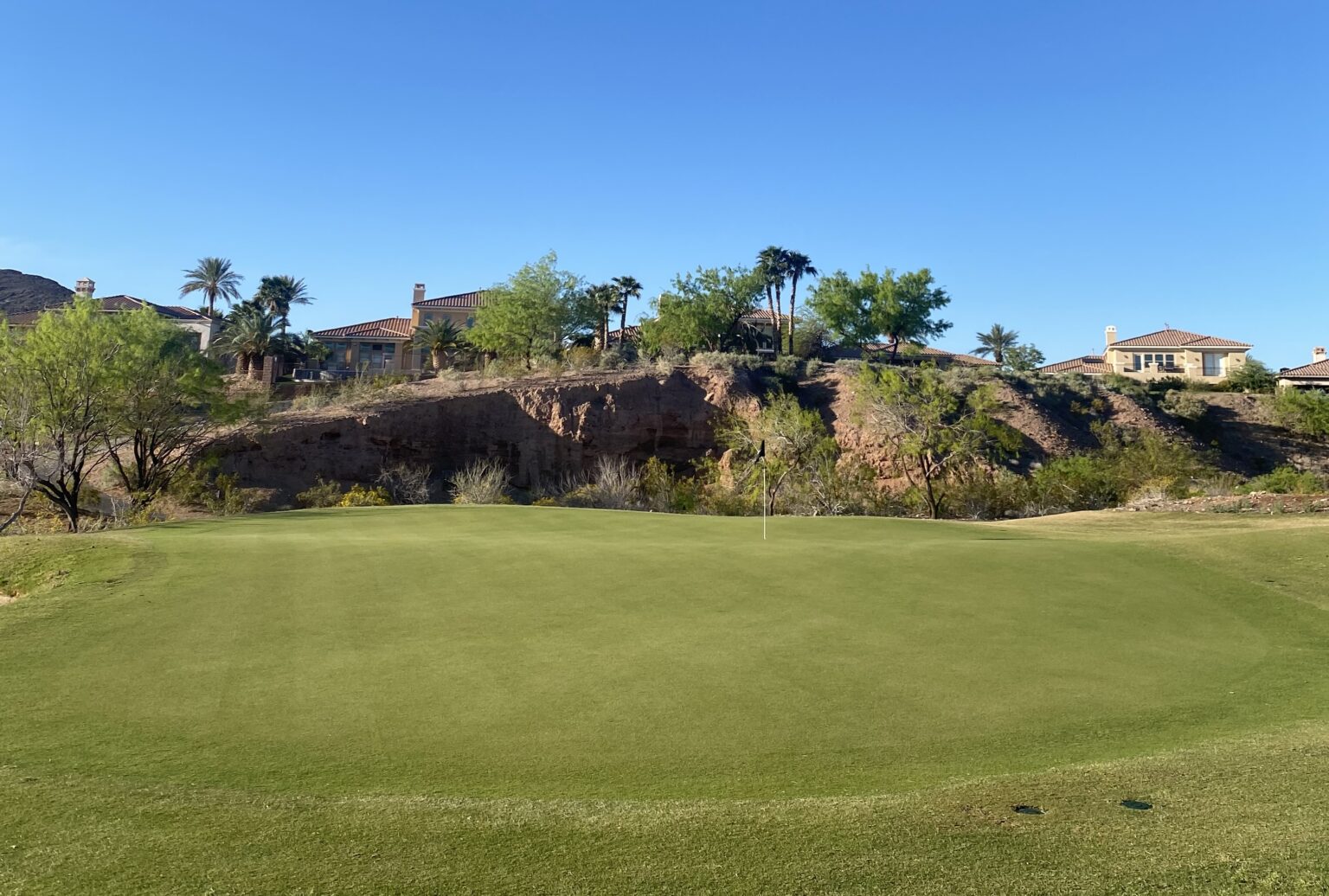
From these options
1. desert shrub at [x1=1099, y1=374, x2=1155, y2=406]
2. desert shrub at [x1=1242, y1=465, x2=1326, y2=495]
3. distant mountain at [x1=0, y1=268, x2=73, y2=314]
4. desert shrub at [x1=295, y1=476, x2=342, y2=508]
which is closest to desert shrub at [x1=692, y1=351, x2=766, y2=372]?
desert shrub at [x1=1099, y1=374, x2=1155, y2=406]

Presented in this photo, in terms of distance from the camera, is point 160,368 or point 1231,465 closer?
point 160,368

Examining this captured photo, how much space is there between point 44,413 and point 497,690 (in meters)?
28.9

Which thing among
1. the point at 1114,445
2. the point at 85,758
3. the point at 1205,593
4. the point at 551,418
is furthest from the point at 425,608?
the point at 1114,445

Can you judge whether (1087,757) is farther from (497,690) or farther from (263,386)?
(263,386)

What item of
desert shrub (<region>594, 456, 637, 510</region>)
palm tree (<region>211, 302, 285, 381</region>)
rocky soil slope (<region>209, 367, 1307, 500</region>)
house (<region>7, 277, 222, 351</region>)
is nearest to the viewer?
desert shrub (<region>594, 456, 637, 510</region>)

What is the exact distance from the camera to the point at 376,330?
82.4 m

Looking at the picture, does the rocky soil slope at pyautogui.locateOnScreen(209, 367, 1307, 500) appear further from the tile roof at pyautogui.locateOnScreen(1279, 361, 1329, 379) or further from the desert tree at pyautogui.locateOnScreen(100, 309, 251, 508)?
the tile roof at pyautogui.locateOnScreen(1279, 361, 1329, 379)

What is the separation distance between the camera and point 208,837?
539 centimetres

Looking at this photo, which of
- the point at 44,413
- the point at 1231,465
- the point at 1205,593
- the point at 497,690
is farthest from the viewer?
the point at 1231,465

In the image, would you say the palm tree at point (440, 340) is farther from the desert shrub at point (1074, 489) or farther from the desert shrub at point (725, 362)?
the desert shrub at point (1074, 489)

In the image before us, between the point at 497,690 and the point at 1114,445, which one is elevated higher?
the point at 1114,445

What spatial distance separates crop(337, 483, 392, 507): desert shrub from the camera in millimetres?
37875

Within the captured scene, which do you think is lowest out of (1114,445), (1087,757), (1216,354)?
(1087,757)

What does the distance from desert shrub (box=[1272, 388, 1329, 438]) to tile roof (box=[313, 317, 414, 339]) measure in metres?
63.7
